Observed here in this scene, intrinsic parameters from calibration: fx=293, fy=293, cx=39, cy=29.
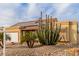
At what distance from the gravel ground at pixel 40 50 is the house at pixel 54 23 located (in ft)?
0.41

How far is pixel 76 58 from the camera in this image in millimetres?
5004

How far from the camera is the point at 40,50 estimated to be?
5.03 meters

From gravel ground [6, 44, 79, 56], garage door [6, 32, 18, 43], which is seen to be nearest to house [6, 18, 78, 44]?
garage door [6, 32, 18, 43]

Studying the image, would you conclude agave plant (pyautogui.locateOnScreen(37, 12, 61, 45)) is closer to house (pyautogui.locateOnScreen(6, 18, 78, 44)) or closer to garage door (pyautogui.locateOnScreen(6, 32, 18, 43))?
house (pyautogui.locateOnScreen(6, 18, 78, 44))

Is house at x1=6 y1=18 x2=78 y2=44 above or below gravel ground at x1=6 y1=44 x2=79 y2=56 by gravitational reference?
above

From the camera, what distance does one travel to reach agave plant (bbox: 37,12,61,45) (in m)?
5.04

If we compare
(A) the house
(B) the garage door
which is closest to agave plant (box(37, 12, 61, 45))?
(A) the house

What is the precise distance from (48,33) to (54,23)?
201mm

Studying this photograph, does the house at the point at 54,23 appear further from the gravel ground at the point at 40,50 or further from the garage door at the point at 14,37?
the gravel ground at the point at 40,50

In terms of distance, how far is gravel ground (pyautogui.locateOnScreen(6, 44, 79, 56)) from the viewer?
502 centimetres

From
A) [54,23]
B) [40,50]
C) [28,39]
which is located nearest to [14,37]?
[28,39]

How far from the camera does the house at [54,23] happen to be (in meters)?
5.02

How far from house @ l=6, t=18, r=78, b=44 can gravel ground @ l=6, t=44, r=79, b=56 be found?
0.41ft

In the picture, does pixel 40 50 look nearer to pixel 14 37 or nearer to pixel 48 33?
pixel 48 33
